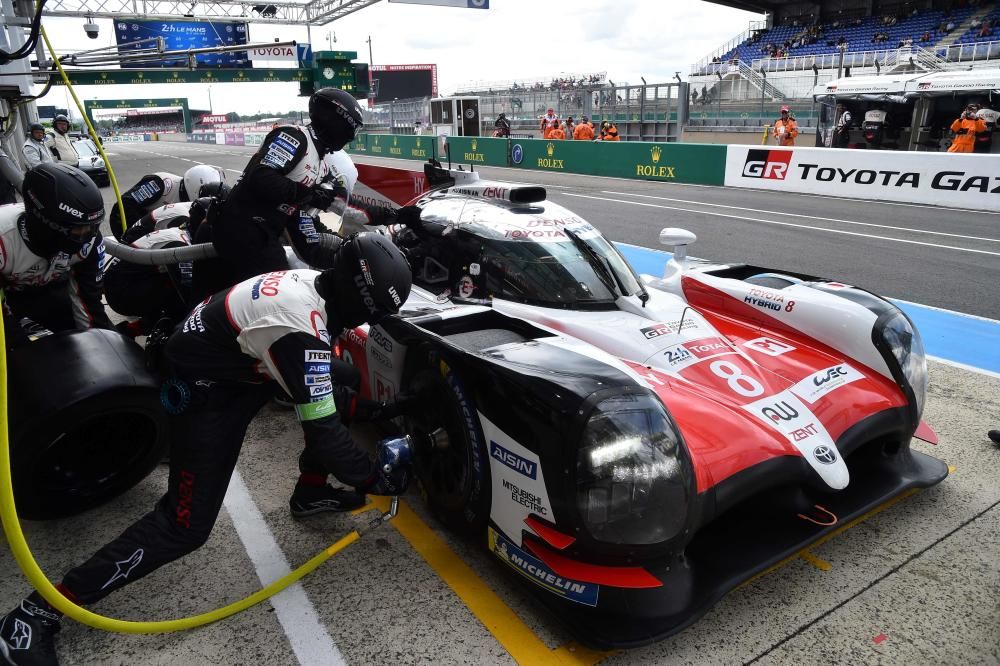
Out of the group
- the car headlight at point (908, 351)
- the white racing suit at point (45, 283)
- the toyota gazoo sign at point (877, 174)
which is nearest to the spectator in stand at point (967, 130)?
the toyota gazoo sign at point (877, 174)

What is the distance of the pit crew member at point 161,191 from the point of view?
17.5ft

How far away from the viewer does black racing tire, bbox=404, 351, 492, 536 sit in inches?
98.1

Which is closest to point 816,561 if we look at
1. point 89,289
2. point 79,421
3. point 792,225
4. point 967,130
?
point 79,421

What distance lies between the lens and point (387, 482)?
248 cm

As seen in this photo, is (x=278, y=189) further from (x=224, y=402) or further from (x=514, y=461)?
(x=514, y=461)

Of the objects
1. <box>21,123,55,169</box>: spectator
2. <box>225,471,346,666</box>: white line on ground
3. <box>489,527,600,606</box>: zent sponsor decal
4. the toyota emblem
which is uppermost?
<box>21,123,55,169</box>: spectator

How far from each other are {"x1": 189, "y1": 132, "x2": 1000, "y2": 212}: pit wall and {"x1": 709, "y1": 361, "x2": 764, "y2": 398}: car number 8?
6.04 metres

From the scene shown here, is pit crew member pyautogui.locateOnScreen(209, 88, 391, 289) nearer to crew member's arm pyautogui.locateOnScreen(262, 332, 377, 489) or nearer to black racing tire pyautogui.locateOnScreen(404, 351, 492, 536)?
black racing tire pyautogui.locateOnScreen(404, 351, 492, 536)

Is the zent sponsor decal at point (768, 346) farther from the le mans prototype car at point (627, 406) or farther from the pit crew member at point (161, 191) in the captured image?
the pit crew member at point (161, 191)

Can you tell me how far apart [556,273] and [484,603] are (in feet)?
5.34

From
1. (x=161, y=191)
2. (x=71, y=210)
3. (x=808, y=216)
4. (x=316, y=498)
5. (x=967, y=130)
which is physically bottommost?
(x=316, y=498)

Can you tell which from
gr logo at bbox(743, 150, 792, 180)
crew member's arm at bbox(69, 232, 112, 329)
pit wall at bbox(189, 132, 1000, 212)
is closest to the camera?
crew member's arm at bbox(69, 232, 112, 329)

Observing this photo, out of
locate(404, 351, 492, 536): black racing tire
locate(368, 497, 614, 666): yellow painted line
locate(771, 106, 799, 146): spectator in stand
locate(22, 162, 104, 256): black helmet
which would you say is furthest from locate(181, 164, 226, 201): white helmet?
locate(771, 106, 799, 146): spectator in stand

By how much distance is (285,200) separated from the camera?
157 inches
